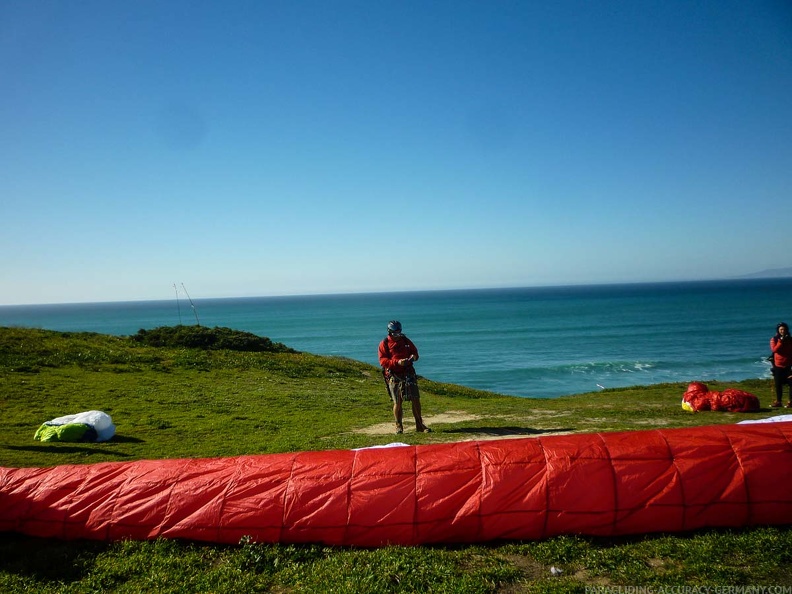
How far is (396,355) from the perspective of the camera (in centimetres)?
1120

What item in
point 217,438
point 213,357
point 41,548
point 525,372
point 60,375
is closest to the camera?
point 41,548

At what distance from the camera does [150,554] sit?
5211mm

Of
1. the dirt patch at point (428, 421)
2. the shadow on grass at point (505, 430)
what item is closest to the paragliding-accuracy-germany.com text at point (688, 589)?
the shadow on grass at point (505, 430)

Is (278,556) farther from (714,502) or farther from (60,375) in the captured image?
(60,375)

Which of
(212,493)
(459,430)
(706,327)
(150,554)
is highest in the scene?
(212,493)

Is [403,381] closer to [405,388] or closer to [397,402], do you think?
[405,388]

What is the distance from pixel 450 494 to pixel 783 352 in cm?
1306

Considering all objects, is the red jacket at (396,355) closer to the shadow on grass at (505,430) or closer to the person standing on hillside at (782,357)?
the shadow on grass at (505,430)

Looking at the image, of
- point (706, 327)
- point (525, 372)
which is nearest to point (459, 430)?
point (525, 372)

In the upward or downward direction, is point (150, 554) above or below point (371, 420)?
above

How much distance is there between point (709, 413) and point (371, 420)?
31.3 ft

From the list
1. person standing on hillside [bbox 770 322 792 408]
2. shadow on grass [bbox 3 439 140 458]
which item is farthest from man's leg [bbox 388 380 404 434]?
person standing on hillside [bbox 770 322 792 408]

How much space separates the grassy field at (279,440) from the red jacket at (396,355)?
1563mm

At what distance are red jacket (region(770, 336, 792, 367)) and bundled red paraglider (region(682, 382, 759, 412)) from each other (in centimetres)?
122
